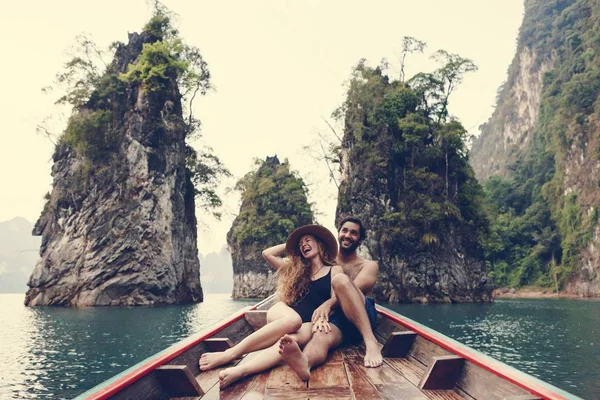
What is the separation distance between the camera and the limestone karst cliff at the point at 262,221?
44.9 metres

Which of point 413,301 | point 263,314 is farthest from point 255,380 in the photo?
point 413,301

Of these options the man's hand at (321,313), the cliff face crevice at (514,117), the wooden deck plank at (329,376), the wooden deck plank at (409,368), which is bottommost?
the wooden deck plank at (409,368)

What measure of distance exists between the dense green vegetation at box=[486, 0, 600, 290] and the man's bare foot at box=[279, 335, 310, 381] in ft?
132

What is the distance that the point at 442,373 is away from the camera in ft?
9.42

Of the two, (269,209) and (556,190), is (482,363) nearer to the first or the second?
(269,209)

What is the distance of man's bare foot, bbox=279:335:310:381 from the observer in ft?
8.88

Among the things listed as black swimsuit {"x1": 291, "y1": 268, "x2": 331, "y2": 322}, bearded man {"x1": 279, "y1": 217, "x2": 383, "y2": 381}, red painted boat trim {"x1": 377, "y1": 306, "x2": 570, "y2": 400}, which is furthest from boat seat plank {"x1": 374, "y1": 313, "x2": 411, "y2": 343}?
black swimsuit {"x1": 291, "y1": 268, "x2": 331, "y2": 322}

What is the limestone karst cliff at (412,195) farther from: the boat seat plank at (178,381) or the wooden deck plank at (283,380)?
the boat seat plank at (178,381)

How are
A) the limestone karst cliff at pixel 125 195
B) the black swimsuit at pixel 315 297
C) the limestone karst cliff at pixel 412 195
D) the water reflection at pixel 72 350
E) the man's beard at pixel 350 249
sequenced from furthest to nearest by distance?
the limestone karst cliff at pixel 412 195 < the limestone karst cliff at pixel 125 195 < the water reflection at pixel 72 350 < the man's beard at pixel 350 249 < the black swimsuit at pixel 315 297

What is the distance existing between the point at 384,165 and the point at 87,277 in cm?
1978

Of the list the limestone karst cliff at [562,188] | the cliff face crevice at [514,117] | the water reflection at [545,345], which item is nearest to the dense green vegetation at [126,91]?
the water reflection at [545,345]

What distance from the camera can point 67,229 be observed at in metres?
29.3

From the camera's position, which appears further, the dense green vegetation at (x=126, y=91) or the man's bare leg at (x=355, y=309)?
the dense green vegetation at (x=126, y=91)

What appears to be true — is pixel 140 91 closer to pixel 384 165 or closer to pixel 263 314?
pixel 384 165
